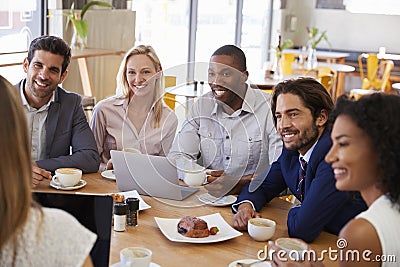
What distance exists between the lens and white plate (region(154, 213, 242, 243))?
6.65ft

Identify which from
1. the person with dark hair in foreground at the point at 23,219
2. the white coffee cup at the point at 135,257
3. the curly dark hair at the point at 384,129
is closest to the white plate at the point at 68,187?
the white coffee cup at the point at 135,257

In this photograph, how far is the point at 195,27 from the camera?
729 cm

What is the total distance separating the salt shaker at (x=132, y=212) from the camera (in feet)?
7.05

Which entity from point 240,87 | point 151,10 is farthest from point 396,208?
point 151,10

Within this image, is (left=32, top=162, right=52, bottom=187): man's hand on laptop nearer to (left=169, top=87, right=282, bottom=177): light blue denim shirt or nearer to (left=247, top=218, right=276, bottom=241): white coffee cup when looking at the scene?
(left=169, top=87, right=282, bottom=177): light blue denim shirt

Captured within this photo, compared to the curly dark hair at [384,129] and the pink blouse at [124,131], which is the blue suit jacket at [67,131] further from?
the curly dark hair at [384,129]

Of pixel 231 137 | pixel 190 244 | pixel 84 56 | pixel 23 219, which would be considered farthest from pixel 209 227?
pixel 84 56

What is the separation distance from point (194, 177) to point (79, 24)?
295cm

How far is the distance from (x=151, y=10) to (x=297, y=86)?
176 inches

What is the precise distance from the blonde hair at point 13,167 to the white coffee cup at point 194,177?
129cm

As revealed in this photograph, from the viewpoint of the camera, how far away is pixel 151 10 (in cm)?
655

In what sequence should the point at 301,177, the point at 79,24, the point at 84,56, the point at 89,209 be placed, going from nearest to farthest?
the point at 89,209 < the point at 301,177 < the point at 84,56 < the point at 79,24

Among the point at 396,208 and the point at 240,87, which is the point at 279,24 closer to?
the point at 240,87

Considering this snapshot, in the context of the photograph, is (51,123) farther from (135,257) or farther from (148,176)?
(135,257)
